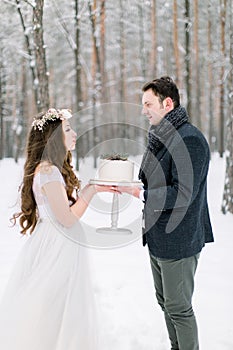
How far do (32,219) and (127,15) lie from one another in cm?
1583

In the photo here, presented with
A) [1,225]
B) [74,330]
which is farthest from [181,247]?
[1,225]

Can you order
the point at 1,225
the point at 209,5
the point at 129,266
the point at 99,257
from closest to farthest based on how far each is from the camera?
1. the point at 129,266
2. the point at 99,257
3. the point at 1,225
4. the point at 209,5

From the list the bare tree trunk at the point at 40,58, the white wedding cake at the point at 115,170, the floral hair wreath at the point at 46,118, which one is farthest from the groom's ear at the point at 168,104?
the bare tree trunk at the point at 40,58

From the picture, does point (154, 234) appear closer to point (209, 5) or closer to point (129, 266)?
point (129, 266)

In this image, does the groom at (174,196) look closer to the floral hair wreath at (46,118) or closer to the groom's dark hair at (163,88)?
the groom's dark hair at (163,88)

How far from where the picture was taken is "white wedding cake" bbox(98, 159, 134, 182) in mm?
2648

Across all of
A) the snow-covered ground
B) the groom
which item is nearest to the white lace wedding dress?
A: the groom

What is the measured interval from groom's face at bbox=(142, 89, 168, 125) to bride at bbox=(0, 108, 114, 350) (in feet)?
1.66

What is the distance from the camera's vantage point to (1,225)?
8195 mm

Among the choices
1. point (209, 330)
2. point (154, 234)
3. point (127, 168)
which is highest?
point (127, 168)

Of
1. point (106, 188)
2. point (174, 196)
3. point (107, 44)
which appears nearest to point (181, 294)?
point (174, 196)

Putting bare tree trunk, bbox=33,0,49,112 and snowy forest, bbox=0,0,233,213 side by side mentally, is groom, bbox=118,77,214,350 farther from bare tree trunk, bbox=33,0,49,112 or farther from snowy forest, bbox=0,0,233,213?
bare tree trunk, bbox=33,0,49,112

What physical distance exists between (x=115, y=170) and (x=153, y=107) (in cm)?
43

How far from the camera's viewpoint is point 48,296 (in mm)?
2717
